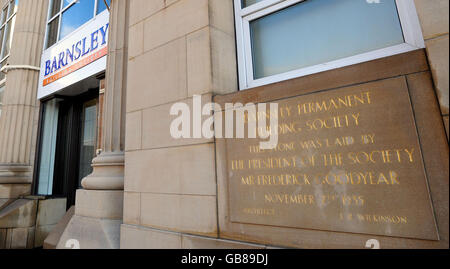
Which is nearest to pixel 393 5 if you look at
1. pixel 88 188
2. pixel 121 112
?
pixel 121 112

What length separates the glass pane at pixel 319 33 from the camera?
8.00 feet

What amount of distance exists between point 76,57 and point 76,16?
182cm

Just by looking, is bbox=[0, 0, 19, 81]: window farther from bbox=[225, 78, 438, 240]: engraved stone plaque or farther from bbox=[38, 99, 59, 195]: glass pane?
bbox=[225, 78, 438, 240]: engraved stone plaque

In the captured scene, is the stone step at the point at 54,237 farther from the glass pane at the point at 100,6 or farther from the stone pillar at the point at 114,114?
the glass pane at the point at 100,6

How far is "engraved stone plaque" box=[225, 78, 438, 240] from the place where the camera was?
1.79m

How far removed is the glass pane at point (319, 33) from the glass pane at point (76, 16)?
20.0 ft

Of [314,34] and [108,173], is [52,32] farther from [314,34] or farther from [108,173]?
[314,34]

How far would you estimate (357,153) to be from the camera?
77.9 inches

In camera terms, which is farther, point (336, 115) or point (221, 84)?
point (221, 84)

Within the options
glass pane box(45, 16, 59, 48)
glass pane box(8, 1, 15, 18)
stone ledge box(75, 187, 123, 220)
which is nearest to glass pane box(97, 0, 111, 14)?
glass pane box(45, 16, 59, 48)

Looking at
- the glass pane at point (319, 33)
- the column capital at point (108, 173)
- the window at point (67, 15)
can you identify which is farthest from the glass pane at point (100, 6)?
the glass pane at point (319, 33)
